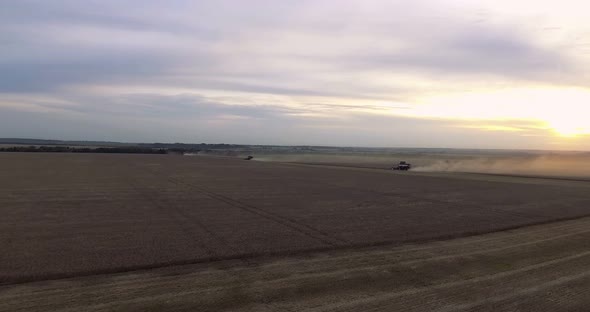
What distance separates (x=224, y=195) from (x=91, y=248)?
1068cm

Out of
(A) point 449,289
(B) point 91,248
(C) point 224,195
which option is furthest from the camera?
(C) point 224,195

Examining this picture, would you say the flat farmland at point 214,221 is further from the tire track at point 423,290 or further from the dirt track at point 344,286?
the tire track at point 423,290

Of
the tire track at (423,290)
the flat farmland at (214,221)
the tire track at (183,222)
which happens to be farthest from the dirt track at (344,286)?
the tire track at (183,222)

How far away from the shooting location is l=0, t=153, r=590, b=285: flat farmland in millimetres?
9234

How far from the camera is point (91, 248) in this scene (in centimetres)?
980

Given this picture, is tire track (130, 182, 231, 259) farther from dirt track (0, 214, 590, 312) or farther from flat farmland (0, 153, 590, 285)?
dirt track (0, 214, 590, 312)

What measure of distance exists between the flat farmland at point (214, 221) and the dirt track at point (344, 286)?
2.46 feet

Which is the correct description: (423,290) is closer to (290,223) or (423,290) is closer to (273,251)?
(273,251)

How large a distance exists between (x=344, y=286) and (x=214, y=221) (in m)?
6.82

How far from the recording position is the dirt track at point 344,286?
6.55 meters

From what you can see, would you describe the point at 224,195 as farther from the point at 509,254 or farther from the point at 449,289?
the point at 449,289

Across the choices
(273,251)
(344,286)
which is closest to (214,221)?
(273,251)

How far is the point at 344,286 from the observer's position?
24.5ft

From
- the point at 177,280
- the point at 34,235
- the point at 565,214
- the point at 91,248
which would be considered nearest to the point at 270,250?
the point at 177,280
